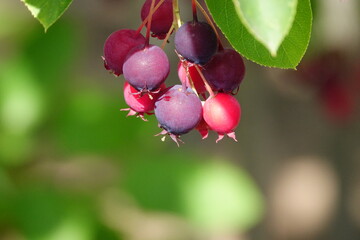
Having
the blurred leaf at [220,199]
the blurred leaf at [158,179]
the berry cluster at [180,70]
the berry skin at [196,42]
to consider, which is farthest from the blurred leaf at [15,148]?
the berry skin at [196,42]

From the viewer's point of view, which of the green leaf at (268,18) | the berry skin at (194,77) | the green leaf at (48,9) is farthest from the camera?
the berry skin at (194,77)

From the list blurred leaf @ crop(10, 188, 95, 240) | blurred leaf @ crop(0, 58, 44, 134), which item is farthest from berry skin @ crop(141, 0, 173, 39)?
blurred leaf @ crop(0, 58, 44, 134)

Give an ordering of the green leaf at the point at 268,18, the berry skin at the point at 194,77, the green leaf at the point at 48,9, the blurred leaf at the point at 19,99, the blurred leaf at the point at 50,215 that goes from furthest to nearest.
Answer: the blurred leaf at the point at 19,99, the blurred leaf at the point at 50,215, the berry skin at the point at 194,77, the green leaf at the point at 48,9, the green leaf at the point at 268,18

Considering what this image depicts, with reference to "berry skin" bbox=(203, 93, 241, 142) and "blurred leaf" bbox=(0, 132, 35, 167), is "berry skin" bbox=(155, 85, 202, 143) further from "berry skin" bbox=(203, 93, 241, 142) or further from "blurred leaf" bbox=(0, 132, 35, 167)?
"blurred leaf" bbox=(0, 132, 35, 167)

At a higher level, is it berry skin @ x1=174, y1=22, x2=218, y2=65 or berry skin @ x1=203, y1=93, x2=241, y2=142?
berry skin @ x1=174, y1=22, x2=218, y2=65

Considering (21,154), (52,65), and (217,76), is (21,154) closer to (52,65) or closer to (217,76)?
(52,65)

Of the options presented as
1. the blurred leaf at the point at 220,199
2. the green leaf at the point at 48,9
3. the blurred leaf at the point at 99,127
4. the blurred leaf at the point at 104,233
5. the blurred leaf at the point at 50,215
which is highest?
the green leaf at the point at 48,9

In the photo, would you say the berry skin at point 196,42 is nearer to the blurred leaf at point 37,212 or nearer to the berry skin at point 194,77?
the berry skin at point 194,77

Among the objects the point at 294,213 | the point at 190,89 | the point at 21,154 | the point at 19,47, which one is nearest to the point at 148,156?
the point at 21,154

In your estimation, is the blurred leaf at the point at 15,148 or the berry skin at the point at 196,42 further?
the blurred leaf at the point at 15,148
